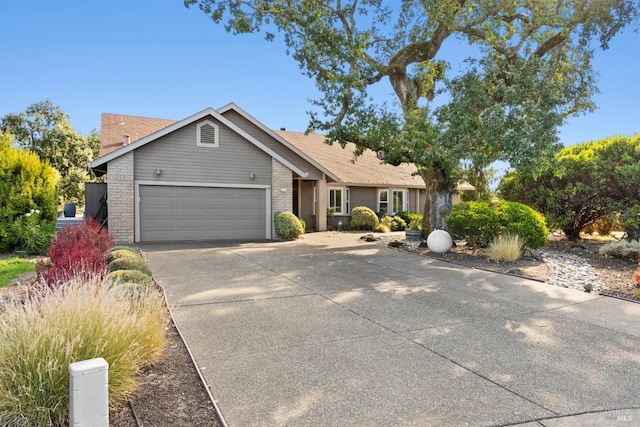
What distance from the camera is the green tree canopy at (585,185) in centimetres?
1191

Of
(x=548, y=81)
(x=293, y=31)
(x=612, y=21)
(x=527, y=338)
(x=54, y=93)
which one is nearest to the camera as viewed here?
(x=527, y=338)

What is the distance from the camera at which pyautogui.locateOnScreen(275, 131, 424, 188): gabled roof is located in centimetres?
2234

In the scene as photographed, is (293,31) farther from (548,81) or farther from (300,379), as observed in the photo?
(300,379)

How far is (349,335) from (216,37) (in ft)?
49.0

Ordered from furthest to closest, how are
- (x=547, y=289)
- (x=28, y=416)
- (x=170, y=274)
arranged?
(x=170, y=274), (x=547, y=289), (x=28, y=416)

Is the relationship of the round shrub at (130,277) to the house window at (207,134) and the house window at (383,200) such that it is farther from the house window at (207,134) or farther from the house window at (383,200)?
the house window at (383,200)

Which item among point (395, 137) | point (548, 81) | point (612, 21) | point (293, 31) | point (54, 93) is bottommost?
point (395, 137)

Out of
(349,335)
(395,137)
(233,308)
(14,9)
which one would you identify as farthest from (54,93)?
(349,335)

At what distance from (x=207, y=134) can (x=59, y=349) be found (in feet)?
44.8

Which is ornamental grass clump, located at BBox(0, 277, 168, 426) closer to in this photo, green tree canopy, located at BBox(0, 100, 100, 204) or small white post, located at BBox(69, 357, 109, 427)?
small white post, located at BBox(69, 357, 109, 427)

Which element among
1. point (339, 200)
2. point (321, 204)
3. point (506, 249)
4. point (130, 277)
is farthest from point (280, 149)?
point (130, 277)

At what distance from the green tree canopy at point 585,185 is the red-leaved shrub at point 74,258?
10.7 metres

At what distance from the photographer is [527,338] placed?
4777mm

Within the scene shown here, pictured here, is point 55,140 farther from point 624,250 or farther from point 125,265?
point 624,250
